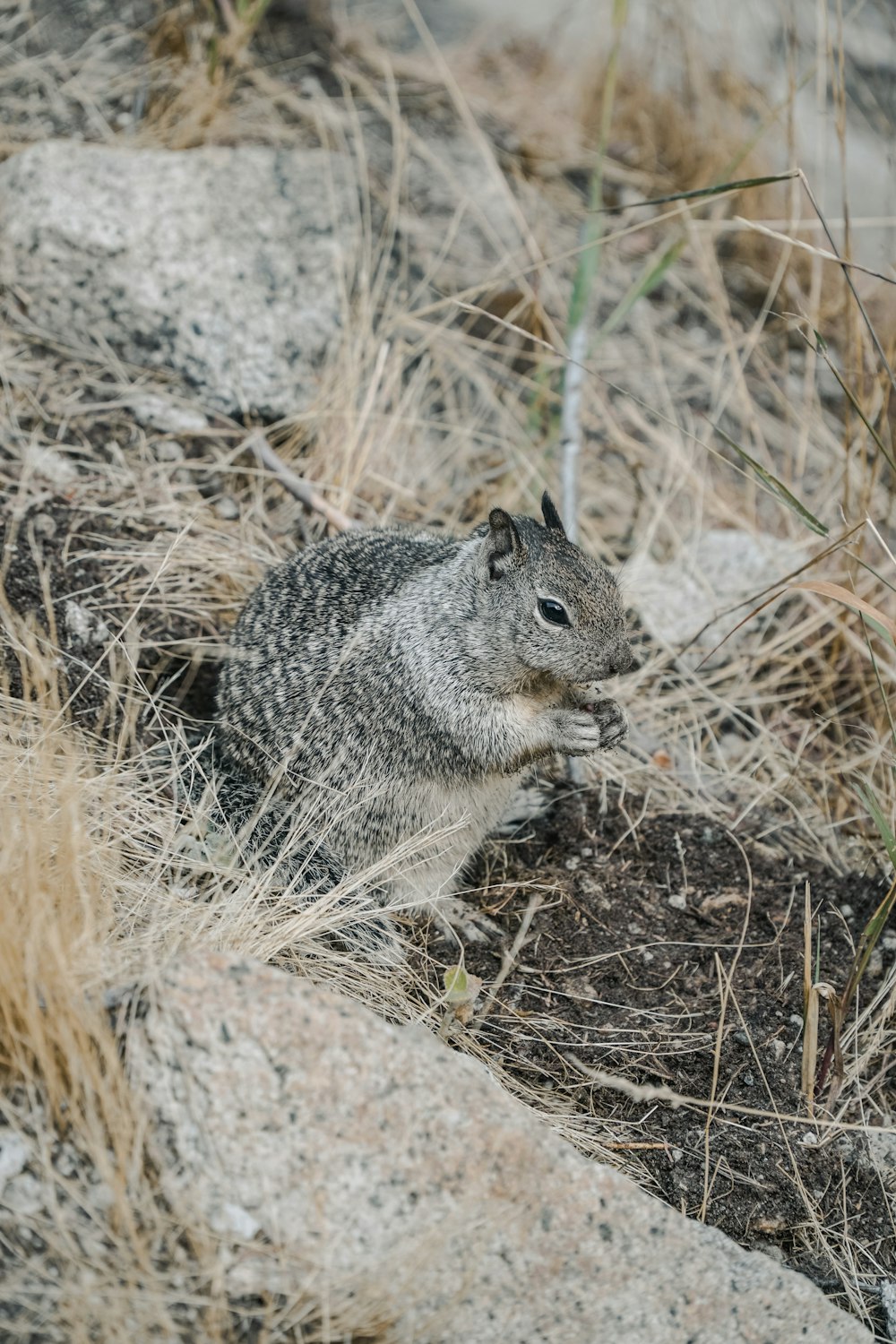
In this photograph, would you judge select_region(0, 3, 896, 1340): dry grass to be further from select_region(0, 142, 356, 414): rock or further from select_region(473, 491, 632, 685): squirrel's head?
select_region(473, 491, 632, 685): squirrel's head

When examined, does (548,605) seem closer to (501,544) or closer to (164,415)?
(501,544)

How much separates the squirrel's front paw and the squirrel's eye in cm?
38

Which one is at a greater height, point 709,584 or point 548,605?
point 548,605

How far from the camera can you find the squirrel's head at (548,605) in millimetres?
3207

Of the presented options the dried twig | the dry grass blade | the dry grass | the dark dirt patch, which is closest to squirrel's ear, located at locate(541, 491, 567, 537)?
the dry grass

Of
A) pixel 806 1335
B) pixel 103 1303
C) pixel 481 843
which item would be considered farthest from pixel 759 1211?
pixel 103 1303

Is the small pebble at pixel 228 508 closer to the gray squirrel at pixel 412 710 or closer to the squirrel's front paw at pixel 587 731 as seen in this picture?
the gray squirrel at pixel 412 710

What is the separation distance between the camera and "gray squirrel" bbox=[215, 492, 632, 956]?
3324mm

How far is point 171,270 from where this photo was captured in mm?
4676

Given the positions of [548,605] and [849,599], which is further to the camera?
[548,605]

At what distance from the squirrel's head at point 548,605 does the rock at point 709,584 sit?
4.22 feet

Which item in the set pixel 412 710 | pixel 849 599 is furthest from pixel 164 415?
pixel 849 599

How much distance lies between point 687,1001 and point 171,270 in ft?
11.1

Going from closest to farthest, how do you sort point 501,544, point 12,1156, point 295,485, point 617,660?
point 12,1156
point 617,660
point 501,544
point 295,485
